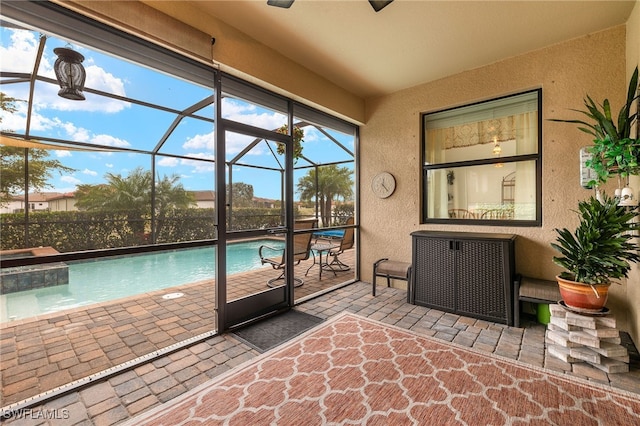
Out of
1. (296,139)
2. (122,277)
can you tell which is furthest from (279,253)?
(122,277)

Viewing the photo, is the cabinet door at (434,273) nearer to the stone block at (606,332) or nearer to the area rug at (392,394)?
the area rug at (392,394)

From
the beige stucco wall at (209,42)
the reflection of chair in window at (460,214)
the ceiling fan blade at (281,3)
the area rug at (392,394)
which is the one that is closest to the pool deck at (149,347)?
the area rug at (392,394)

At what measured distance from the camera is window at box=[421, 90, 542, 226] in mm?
3348

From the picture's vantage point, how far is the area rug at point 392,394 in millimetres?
1627

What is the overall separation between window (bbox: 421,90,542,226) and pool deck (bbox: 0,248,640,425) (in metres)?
1.41

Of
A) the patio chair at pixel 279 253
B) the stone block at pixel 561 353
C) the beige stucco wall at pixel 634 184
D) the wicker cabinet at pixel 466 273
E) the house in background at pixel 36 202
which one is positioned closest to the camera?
the stone block at pixel 561 353

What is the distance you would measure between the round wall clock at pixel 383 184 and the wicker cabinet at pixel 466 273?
0.97m

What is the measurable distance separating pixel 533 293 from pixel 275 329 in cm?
280

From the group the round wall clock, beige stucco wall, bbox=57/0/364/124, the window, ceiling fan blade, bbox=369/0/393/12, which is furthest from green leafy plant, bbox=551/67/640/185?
beige stucco wall, bbox=57/0/364/124

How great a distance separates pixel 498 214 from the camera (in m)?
3.57

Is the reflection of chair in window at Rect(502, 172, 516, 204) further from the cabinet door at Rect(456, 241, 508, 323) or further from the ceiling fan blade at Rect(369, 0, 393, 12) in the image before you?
the ceiling fan blade at Rect(369, 0, 393, 12)

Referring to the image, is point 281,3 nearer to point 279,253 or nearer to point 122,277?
point 279,253

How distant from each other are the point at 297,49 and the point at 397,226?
289 cm

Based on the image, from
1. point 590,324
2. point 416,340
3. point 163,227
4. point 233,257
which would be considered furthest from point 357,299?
point 163,227
